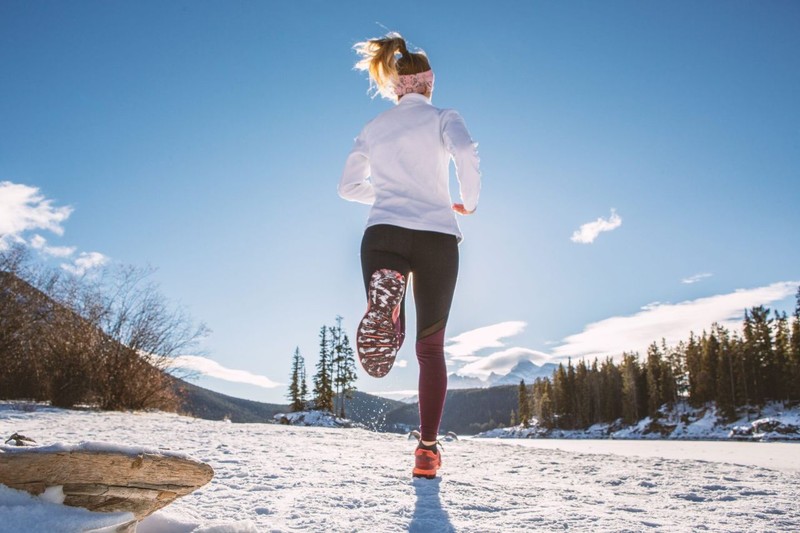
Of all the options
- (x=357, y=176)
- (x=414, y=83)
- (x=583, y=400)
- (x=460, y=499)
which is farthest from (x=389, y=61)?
(x=583, y=400)

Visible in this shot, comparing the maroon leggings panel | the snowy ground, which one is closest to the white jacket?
the maroon leggings panel

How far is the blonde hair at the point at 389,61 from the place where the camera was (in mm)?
2939

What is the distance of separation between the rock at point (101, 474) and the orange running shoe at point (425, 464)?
1473 millimetres

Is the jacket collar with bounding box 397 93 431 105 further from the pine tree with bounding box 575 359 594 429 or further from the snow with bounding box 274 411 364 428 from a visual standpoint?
the pine tree with bounding box 575 359 594 429

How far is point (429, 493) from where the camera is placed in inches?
Answer: 72.5

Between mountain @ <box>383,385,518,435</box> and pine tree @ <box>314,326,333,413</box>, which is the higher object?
pine tree @ <box>314,326,333,413</box>

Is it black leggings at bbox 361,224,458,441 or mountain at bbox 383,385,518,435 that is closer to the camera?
black leggings at bbox 361,224,458,441

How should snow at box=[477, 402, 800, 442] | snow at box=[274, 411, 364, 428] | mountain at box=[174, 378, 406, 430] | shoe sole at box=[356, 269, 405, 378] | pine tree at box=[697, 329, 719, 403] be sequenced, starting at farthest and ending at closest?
pine tree at box=[697, 329, 719, 403] < snow at box=[477, 402, 800, 442] < mountain at box=[174, 378, 406, 430] < snow at box=[274, 411, 364, 428] < shoe sole at box=[356, 269, 405, 378]

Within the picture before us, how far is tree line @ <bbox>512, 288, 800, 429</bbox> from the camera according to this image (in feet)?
168

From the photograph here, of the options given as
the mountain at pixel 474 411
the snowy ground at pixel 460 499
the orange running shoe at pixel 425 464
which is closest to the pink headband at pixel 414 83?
the orange running shoe at pixel 425 464

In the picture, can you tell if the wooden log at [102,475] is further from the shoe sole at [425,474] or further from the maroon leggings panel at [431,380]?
the maroon leggings panel at [431,380]

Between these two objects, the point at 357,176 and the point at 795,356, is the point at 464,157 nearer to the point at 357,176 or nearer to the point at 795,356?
the point at 357,176

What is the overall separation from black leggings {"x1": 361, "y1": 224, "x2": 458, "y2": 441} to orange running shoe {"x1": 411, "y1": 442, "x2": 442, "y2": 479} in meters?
0.19

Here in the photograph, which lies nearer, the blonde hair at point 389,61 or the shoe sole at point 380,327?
the shoe sole at point 380,327
